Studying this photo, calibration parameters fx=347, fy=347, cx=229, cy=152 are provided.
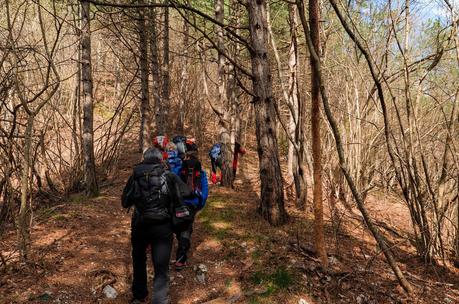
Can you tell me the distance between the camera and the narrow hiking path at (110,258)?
3.76 m

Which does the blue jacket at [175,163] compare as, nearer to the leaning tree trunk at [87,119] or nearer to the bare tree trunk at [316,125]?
the bare tree trunk at [316,125]

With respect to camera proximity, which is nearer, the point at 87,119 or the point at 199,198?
the point at 199,198

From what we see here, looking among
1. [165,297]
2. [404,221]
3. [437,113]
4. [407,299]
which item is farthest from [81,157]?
[437,113]

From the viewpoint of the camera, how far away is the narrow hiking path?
3764 millimetres

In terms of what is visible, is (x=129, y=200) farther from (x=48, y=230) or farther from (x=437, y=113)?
(x=437, y=113)

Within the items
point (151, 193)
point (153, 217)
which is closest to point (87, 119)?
point (151, 193)

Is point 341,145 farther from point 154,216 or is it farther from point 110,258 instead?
point 110,258

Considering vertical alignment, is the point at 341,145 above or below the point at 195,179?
above

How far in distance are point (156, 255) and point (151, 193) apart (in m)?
0.64

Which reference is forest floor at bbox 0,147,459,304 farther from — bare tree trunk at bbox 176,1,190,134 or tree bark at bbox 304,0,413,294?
bare tree trunk at bbox 176,1,190,134

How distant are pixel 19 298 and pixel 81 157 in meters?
4.65

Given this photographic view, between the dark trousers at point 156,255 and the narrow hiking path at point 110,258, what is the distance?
1.35ft

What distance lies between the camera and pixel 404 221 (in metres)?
7.85

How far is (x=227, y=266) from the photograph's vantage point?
4613 millimetres
